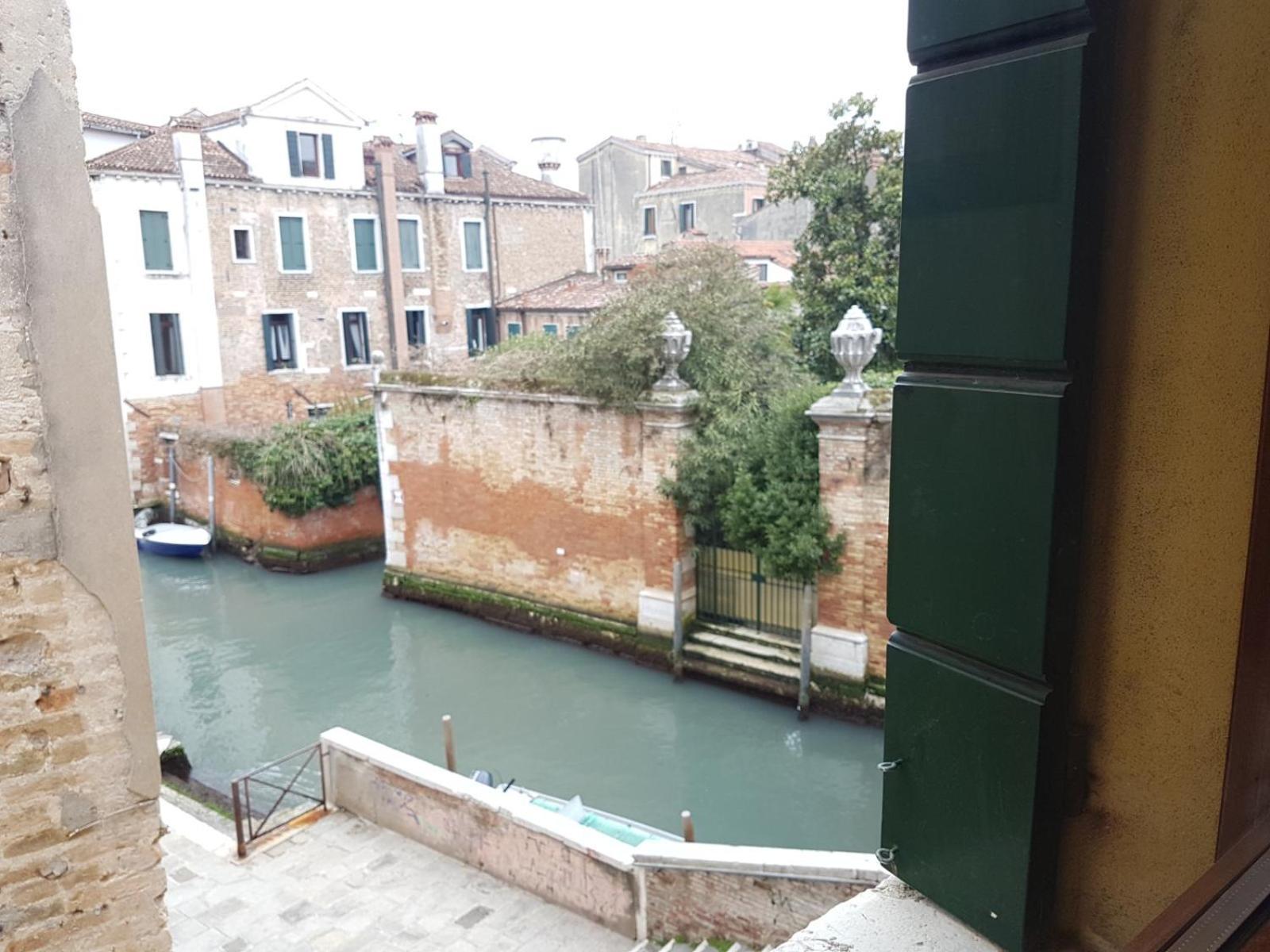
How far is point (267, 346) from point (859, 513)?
54.5 feet

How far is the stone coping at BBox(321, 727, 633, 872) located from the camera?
6.55 meters

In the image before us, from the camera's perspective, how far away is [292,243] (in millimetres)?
→ 22281

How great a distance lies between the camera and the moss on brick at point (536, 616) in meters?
12.3

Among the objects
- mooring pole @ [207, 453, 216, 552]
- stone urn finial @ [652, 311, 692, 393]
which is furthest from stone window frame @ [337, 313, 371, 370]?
stone urn finial @ [652, 311, 692, 393]

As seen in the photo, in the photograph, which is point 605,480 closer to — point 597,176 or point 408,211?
point 408,211

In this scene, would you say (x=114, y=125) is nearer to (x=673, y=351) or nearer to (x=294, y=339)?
(x=294, y=339)

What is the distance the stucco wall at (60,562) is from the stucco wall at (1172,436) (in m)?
2.99

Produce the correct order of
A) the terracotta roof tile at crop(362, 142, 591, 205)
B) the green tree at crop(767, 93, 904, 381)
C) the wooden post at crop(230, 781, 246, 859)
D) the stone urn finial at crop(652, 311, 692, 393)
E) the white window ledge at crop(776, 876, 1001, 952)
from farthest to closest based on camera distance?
the terracotta roof tile at crop(362, 142, 591, 205) < the green tree at crop(767, 93, 904, 381) < the stone urn finial at crop(652, 311, 692, 393) < the wooden post at crop(230, 781, 246, 859) < the white window ledge at crop(776, 876, 1001, 952)

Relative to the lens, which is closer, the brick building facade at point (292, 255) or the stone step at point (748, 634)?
the stone step at point (748, 634)

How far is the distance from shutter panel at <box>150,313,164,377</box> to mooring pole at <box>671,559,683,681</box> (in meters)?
14.3

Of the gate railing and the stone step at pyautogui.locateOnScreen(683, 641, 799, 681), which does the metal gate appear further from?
the gate railing

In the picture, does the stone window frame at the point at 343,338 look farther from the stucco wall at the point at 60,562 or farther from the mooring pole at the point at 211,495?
the stucco wall at the point at 60,562

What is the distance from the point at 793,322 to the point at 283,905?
33.2 ft

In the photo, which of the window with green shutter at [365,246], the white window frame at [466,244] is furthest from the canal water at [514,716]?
the white window frame at [466,244]
